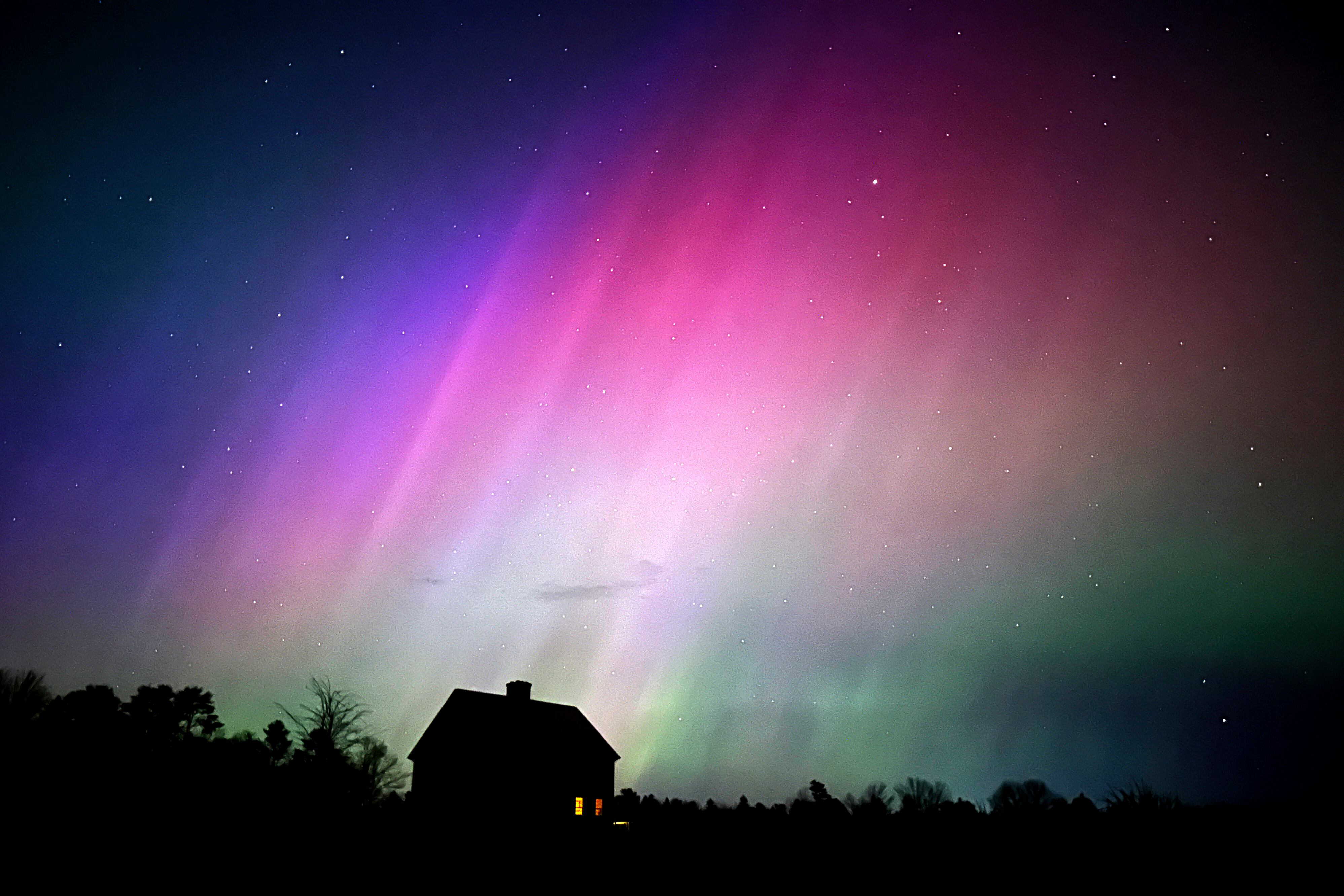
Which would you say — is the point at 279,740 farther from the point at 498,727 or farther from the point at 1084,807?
the point at 1084,807

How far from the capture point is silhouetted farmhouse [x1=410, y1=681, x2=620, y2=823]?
3578 centimetres

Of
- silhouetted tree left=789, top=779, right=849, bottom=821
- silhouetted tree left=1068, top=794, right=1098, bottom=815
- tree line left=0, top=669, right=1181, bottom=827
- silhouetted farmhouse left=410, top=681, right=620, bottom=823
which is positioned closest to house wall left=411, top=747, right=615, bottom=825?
silhouetted farmhouse left=410, top=681, right=620, bottom=823

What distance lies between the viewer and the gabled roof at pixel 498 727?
37.1 metres

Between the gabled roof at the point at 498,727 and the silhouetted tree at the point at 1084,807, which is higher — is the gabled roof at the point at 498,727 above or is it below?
above

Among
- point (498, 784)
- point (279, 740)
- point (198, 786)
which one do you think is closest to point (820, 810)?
point (198, 786)

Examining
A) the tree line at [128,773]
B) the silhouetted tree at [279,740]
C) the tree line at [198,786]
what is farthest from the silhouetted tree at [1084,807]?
the silhouetted tree at [279,740]

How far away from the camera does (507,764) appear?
36562 millimetres

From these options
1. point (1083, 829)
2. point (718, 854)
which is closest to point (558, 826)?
point (718, 854)

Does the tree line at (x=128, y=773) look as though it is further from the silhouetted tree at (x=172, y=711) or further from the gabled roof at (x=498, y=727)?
the silhouetted tree at (x=172, y=711)

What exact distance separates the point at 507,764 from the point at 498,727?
1.90 metres

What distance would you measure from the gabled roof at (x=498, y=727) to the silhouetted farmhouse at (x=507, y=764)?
4 centimetres

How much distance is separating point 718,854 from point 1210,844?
8.51m

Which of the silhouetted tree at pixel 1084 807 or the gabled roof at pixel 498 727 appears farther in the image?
the gabled roof at pixel 498 727

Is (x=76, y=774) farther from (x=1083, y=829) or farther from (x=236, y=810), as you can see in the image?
(x=1083, y=829)
